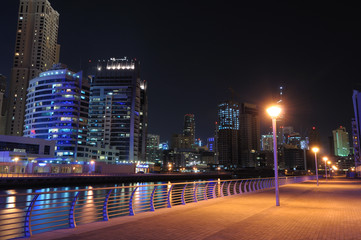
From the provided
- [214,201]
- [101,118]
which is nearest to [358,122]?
[214,201]

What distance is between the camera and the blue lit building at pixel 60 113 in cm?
12331

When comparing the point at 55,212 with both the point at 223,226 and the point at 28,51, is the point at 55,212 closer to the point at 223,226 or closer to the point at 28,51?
the point at 223,226

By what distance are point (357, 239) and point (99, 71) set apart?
7316 inches

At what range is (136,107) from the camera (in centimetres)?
17600

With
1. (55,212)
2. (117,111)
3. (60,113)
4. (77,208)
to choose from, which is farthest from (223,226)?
(117,111)

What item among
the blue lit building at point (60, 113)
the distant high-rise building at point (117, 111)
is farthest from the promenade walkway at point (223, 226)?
the distant high-rise building at point (117, 111)

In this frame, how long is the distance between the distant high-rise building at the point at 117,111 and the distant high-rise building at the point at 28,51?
34.2 m

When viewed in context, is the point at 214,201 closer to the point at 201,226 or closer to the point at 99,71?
the point at 201,226

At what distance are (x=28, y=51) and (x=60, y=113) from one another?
7641cm

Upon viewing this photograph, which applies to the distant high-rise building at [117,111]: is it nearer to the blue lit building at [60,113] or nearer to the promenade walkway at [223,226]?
the blue lit building at [60,113]

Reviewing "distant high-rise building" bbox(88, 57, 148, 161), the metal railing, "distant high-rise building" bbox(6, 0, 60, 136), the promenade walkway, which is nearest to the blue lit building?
"distant high-rise building" bbox(88, 57, 148, 161)

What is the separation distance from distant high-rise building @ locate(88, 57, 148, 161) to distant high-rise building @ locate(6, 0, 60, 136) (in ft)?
112

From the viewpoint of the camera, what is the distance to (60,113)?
407 feet

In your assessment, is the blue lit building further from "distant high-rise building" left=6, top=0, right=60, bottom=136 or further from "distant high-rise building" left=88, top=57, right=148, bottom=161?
"distant high-rise building" left=6, top=0, right=60, bottom=136
